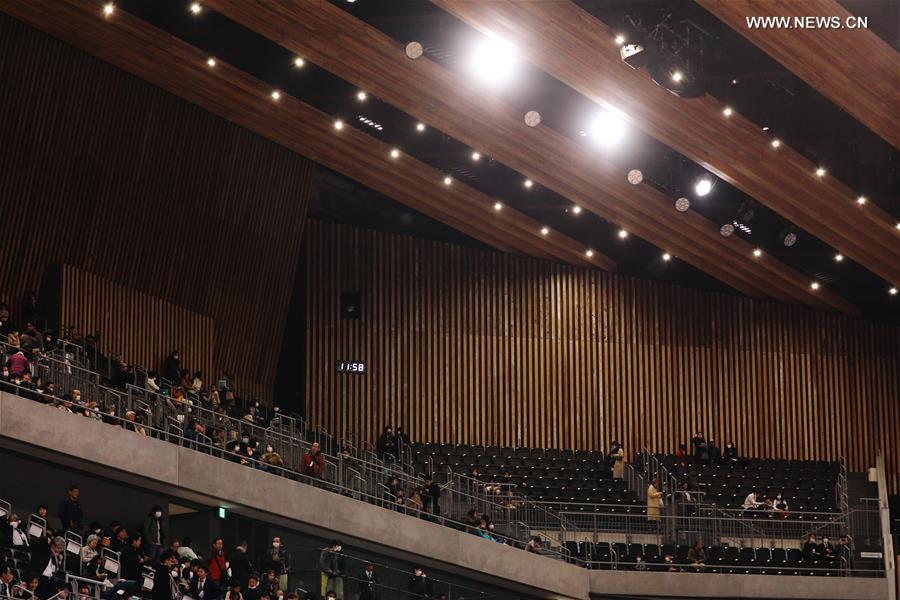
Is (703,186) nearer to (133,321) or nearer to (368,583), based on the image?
(368,583)

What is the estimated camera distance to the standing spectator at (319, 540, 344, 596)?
1984 centimetres

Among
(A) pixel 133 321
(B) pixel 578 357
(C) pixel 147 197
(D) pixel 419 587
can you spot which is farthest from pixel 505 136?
(D) pixel 419 587

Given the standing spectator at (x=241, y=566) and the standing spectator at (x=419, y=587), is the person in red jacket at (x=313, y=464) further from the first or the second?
the standing spectator at (x=241, y=566)

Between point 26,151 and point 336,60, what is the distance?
15.4ft

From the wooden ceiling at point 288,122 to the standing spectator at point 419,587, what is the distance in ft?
24.9

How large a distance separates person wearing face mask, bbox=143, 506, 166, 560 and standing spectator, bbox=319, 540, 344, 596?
2.08m

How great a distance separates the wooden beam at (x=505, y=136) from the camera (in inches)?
816

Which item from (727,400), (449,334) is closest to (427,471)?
(449,334)

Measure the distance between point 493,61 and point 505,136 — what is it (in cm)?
292

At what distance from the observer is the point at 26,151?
22.1 m

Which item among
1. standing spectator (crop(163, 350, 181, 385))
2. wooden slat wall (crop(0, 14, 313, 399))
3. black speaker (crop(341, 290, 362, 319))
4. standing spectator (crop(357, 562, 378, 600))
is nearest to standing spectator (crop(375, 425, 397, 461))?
wooden slat wall (crop(0, 14, 313, 399))

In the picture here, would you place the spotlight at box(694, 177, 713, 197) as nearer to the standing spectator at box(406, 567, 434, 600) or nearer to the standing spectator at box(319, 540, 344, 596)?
the standing spectator at box(406, 567, 434, 600)

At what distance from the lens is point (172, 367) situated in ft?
78.1

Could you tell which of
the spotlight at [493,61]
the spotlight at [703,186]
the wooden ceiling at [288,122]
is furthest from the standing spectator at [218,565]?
the spotlight at [703,186]
